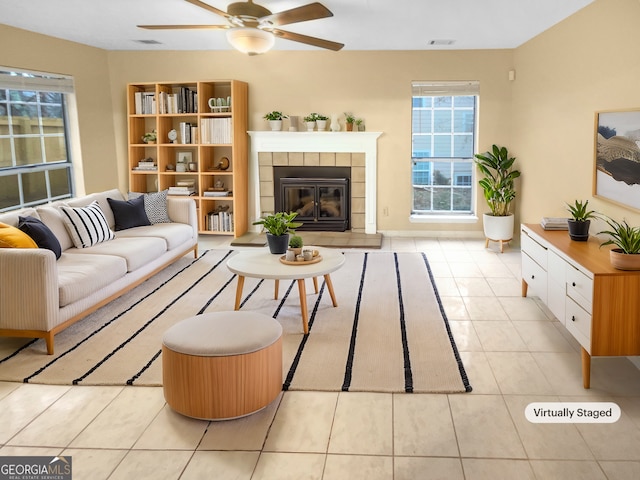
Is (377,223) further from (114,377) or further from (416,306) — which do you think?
(114,377)

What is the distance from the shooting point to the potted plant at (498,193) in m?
6.76

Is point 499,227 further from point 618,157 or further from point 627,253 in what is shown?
point 627,253

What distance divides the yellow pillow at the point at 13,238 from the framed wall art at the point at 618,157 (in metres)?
3.95

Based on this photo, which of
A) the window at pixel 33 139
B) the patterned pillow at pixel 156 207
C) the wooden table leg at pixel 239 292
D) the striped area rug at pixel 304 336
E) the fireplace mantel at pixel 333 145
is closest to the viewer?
the striped area rug at pixel 304 336

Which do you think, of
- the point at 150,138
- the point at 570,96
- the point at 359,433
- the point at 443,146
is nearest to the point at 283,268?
the point at 359,433

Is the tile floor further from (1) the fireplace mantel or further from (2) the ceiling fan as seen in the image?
(1) the fireplace mantel

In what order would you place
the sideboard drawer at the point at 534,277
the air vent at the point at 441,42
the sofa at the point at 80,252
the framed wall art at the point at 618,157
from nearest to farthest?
the sofa at the point at 80,252 → the framed wall art at the point at 618,157 → the sideboard drawer at the point at 534,277 → the air vent at the point at 441,42

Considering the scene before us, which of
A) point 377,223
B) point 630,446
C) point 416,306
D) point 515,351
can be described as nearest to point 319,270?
point 416,306

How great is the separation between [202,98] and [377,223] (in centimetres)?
265

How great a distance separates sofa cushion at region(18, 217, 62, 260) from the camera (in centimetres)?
433

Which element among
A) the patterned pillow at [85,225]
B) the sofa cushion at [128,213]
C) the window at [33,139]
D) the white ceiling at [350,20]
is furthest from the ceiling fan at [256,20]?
the window at [33,139]

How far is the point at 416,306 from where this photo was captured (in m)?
4.75

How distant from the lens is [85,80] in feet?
23.2

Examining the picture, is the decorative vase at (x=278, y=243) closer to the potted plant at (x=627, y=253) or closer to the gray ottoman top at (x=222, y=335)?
the gray ottoman top at (x=222, y=335)
